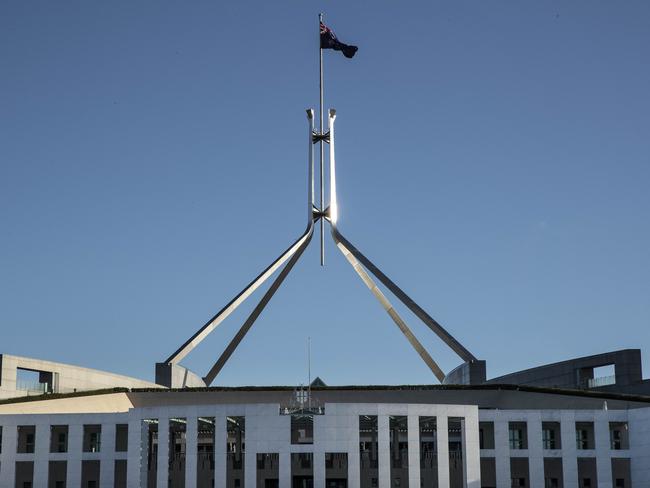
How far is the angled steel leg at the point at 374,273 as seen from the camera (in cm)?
4647

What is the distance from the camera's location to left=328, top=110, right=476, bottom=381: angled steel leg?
46469 millimetres

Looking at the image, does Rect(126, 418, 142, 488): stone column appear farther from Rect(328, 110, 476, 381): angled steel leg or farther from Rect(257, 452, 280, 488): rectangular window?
Rect(328, 110, 476, 381): angled steel leg

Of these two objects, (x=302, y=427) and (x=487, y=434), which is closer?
(x=487, y=434)

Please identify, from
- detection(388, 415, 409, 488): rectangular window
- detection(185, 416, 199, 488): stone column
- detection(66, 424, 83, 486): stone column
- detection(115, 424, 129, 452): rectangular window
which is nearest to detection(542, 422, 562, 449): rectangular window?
detection(388, 415, 409, 488): rectangular window

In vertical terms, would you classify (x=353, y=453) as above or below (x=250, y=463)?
above

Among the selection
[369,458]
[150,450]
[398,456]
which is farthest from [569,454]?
[150,450]

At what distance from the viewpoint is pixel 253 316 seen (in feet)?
172

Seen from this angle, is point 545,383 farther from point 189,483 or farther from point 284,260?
point 189,483

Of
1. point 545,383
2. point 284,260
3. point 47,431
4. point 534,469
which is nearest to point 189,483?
point 47,431

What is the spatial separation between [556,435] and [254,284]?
1921 centimetres

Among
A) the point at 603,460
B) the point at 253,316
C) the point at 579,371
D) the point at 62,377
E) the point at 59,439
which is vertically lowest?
the point at 603,460

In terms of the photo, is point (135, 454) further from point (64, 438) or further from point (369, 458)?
point (369, 458)

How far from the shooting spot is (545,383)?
177ft

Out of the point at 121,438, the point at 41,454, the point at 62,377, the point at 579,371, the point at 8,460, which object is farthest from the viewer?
the point at 579,371
